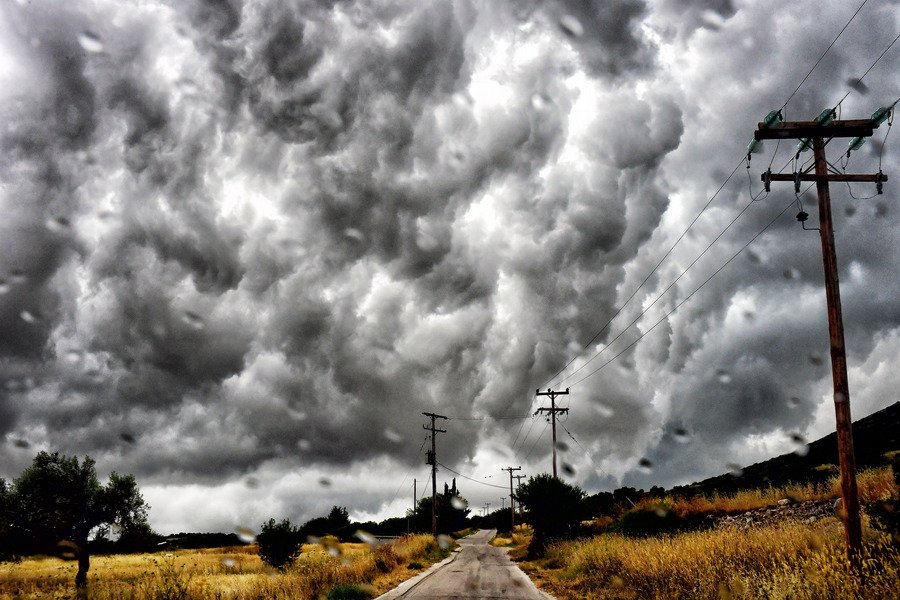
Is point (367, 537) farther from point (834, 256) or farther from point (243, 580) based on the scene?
point (834, 256)

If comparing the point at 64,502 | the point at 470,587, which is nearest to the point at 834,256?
the point at 470,587

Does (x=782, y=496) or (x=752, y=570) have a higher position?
(x=752, y=570)

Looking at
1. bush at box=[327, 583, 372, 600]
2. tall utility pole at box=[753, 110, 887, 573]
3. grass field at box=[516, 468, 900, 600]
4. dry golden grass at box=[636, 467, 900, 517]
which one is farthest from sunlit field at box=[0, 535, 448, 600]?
dry golden grass at box=[636, 467, 900, 517]

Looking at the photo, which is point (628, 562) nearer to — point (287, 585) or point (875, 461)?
point (287, 585)

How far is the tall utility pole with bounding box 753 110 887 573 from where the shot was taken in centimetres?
1086

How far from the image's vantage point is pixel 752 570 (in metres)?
10.3

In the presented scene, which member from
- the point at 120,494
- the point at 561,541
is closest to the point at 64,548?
the point at 120,494

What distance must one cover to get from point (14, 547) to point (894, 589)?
46826mm

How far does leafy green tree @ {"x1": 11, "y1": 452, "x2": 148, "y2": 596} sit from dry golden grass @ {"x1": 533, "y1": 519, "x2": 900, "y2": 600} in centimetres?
3931

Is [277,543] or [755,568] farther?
[277,543]

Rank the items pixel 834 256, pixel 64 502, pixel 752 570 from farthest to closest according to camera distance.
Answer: pixel 64 502 → pixel 834 256 → pixel 752 570

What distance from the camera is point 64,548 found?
3306 cm

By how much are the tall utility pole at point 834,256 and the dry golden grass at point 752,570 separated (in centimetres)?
63

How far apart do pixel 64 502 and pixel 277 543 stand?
24.4 m
